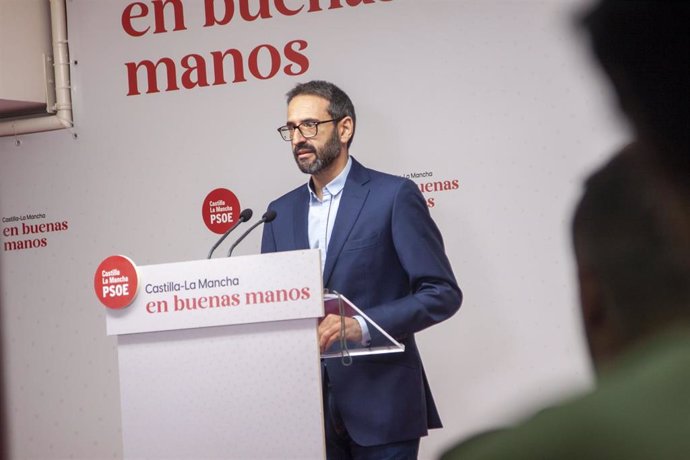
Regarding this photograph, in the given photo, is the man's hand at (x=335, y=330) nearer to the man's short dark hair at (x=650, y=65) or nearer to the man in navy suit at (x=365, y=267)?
the man in navy suit at (x=365, y=267)

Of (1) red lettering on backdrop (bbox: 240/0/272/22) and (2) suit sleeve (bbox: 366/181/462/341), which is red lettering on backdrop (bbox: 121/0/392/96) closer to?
(1) red lettering on backdrop (bbox: 240/0/272/22)

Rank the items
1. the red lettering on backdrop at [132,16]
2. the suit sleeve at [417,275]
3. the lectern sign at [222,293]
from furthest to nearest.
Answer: the red lettering on backdrop at [132,16] < the suit sleeve at [417,275] < the lectern sign at [222,293]

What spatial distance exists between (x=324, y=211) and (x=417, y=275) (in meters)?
0.50

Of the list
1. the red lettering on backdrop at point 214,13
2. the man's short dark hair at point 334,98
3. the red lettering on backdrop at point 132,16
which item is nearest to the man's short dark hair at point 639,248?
the man's short dark hair at point 334,98

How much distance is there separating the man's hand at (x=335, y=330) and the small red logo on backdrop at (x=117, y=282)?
481 mm

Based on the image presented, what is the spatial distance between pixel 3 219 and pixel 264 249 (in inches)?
76.0

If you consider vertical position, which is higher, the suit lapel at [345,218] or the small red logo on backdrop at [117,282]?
the suit lapel at [345,218]

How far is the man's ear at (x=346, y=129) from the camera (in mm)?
3646

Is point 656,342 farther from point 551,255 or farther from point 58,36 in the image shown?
point 58,36

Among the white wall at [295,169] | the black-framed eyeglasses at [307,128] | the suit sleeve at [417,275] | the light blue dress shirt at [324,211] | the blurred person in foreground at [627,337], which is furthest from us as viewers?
the white wall at [295,169]

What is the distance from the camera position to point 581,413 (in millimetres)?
137

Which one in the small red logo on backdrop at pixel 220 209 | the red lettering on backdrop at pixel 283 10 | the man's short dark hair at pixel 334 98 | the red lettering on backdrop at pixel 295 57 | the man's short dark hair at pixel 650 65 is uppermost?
the red lettering on backdrop at pixel 283 10

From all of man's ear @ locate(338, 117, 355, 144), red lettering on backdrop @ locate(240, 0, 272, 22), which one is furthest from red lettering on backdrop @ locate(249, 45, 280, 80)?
man's ear @ locate(338, 117, 355, 144)

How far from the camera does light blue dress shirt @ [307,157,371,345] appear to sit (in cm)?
336
